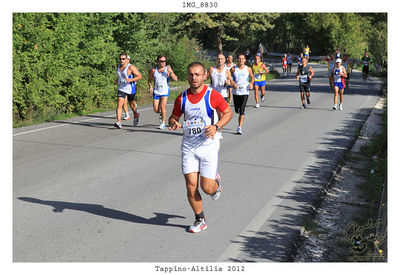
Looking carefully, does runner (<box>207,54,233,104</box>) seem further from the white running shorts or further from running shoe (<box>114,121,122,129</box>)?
the white running shorts

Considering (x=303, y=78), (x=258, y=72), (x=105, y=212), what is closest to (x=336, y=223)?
(x=105, y=212)

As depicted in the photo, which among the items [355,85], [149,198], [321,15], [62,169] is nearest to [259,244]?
[149,198]

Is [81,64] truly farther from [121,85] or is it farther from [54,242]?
[54,242]

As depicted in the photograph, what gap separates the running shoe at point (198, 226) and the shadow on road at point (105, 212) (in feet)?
0.45

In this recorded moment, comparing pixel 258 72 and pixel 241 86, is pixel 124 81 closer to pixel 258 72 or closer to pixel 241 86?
pixel 241 86

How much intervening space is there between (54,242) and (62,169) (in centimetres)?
336

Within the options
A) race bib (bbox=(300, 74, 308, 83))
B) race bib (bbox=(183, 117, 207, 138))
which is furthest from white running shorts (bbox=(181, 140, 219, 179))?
race bib (bbox=(300, 74, 308, 83))

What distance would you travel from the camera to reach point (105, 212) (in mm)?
6609

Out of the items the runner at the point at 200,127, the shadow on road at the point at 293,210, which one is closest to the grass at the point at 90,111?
the shadow on road at the point at 293,210

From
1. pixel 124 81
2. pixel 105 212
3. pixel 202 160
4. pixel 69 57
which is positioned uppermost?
pixel 69 57

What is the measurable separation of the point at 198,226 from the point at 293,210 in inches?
60.3

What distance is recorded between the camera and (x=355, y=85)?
88.7 ft

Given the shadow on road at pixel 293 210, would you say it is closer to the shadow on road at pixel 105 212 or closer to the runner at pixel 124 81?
the shadow on road at pixel 105 212

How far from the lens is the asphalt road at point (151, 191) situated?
5.45m
